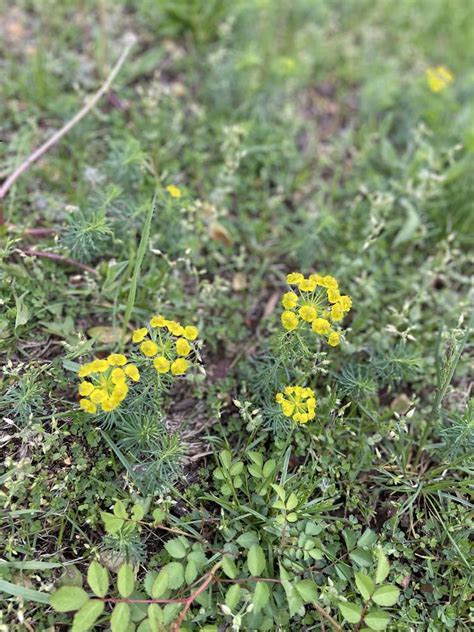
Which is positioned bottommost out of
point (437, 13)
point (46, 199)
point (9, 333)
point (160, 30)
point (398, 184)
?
point (9, 333)

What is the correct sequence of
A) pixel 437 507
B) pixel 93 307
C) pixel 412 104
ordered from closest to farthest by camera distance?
pixel 437 507
pixel 93 307
pixel 412 104

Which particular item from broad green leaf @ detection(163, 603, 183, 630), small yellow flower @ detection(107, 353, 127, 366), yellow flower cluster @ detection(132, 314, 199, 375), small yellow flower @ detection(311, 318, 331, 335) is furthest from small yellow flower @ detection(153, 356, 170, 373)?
broad green leaf @ detection(163, 603, 183, 630)

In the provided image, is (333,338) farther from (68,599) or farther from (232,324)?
(68,599)

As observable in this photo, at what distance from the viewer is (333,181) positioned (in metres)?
3.28

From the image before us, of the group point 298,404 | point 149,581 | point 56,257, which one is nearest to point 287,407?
point 298,404

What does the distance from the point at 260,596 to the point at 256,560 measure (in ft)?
0.36

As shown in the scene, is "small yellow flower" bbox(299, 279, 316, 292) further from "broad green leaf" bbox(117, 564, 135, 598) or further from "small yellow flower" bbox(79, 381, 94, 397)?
"broad green leaf" bbox(117, 564, 135, 598)

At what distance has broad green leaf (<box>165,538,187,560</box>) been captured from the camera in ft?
6.31

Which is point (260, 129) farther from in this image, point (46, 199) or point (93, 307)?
point (93, 307)

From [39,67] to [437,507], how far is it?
296 cm

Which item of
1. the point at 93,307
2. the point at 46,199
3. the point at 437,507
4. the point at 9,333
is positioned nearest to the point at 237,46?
the point at 46,199

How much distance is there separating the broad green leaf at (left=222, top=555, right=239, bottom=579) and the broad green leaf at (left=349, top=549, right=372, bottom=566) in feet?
1.45

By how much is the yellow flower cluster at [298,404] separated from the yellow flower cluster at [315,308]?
8.1 inches

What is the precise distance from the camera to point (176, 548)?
6.37ft
